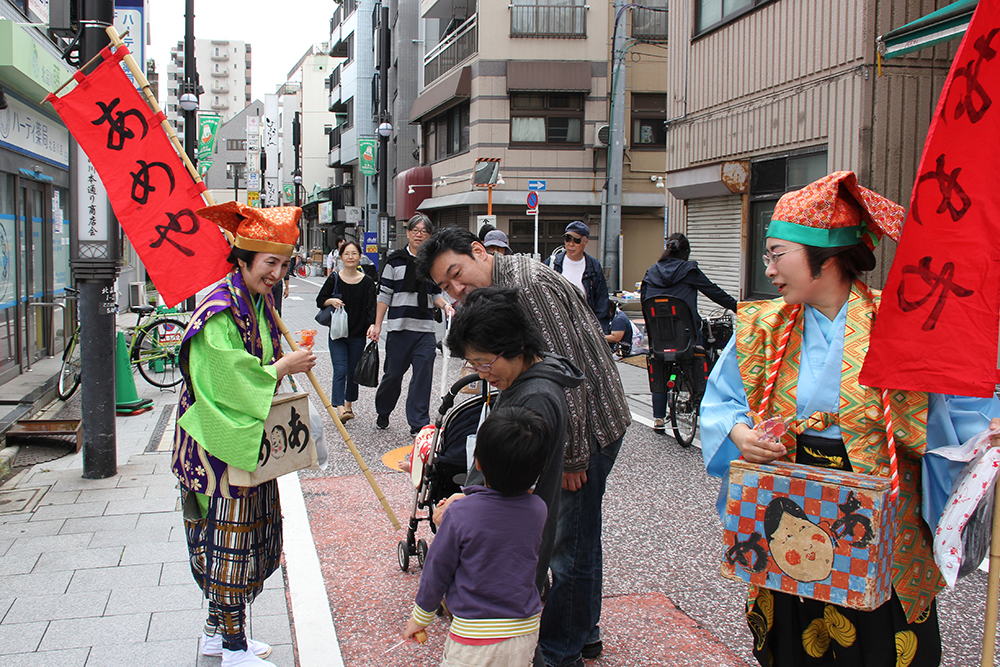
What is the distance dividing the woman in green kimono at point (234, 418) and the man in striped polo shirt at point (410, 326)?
12.8 feet

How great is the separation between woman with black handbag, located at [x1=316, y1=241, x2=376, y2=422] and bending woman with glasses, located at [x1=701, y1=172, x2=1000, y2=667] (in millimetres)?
5834

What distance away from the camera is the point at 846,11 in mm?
9953

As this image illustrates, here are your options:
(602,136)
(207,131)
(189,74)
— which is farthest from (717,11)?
(207,131)

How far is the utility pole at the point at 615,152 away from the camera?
17.7 metres

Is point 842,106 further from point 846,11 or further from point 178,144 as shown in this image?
point 178,144

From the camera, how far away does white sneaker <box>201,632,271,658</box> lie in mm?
3223

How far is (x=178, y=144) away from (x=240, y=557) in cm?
185

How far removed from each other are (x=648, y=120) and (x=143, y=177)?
2377cm

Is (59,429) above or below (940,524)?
below

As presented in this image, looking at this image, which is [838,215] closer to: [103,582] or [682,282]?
[103,582]

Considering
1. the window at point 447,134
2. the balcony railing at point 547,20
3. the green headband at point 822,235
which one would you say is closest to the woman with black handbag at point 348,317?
the green headband at point 822,235

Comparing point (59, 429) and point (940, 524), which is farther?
point (59, 429)

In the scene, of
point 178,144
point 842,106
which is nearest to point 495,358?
point 178,144

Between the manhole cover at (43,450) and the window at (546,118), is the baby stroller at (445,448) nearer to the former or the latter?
the manhole cover at (43,450)
